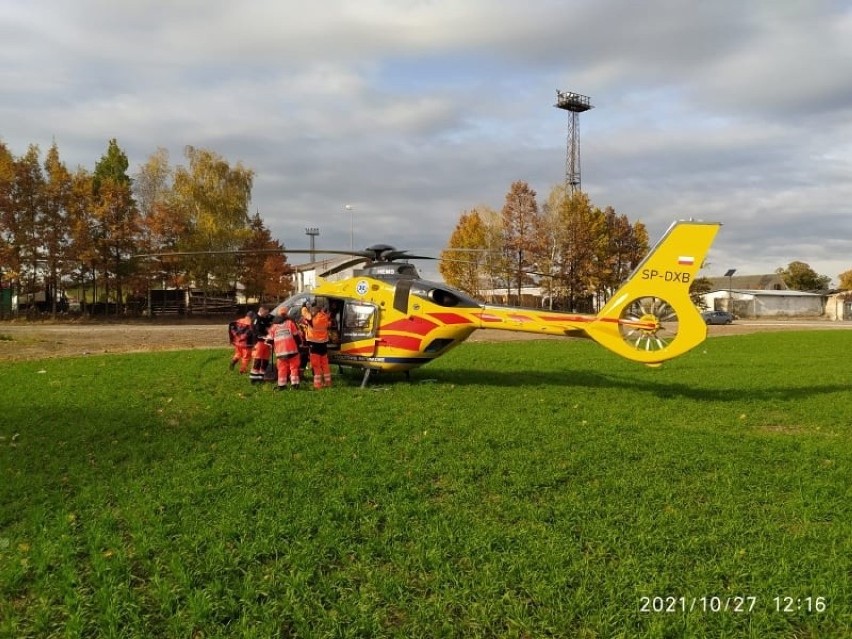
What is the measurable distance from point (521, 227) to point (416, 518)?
5383 cm

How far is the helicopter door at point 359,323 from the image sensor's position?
13383 mm

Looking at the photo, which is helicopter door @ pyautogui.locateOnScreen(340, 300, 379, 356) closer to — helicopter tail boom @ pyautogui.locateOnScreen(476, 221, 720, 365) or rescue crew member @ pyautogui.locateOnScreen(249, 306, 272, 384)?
rescue crew member @ pyautogui.locateOnScreen(249, 306, 272, 384)

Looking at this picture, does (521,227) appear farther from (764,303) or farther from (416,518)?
(416,518)

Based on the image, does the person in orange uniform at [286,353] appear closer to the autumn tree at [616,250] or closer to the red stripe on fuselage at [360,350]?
the red stripe on fuselage at [360,350]

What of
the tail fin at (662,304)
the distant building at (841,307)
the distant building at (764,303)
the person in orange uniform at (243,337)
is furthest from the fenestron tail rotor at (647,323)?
the distant building at (841,307)

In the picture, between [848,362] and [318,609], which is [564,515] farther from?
[848,362]

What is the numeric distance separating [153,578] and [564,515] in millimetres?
3821

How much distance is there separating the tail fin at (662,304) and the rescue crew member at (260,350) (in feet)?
24.3

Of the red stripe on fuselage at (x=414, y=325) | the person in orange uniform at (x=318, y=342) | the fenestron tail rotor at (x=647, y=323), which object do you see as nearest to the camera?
the fenestron tail rotor at (x=647, y=323)

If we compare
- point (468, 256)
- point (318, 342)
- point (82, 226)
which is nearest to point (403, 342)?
point (318, 342)

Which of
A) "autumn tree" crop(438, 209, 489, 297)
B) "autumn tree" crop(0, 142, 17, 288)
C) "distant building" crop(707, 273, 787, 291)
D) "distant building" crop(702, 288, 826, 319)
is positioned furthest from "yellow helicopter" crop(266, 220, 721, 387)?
"distant building" crop(707, 273, 787, 291)

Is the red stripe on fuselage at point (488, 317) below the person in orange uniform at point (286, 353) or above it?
above

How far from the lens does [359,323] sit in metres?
13.5

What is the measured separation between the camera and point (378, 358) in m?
13.4
